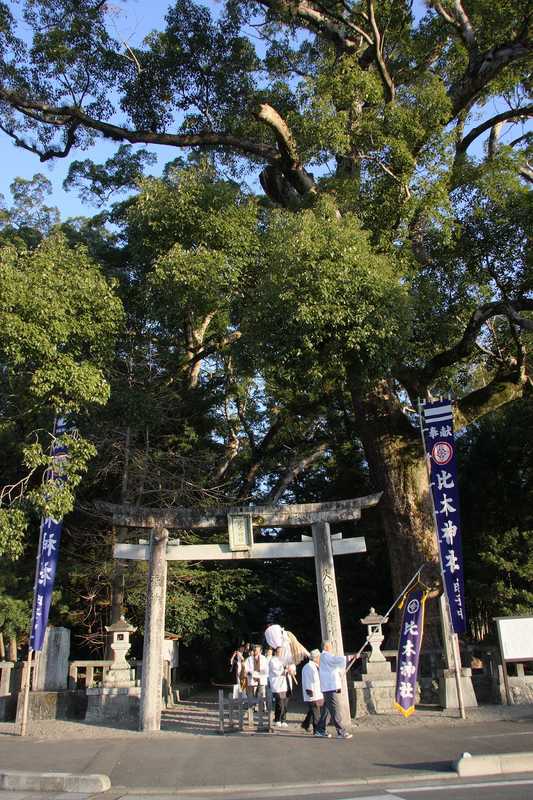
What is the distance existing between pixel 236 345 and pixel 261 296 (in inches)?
49.7

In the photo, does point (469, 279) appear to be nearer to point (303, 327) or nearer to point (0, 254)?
point (303, 327)

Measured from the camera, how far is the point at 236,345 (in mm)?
12055

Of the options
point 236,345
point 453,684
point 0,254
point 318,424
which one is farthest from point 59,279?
point 318,424

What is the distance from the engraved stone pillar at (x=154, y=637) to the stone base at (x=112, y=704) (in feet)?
4.18

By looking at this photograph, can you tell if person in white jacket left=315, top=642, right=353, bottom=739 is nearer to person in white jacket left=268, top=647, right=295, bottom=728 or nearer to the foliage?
person in white jacket left=268, top=647, right=295, bottom=728

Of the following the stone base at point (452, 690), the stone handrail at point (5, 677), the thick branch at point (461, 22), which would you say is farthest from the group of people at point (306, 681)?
the thick branch at point (461, 22)

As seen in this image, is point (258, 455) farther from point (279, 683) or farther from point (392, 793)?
point (392, 793)

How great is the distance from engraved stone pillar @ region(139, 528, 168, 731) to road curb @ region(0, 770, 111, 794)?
3.44m

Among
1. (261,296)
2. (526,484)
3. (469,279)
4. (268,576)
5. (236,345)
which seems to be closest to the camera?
(261,296)

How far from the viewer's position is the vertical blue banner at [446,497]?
1022 cm

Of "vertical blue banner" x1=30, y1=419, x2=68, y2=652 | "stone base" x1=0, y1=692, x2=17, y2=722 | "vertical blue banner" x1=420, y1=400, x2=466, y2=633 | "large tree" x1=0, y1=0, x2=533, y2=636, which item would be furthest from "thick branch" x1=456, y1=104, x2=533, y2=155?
"stone base" x1=0, y1=692, x2=17, y2=722

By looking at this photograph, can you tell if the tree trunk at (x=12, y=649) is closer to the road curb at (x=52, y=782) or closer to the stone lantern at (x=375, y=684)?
the stone lantern at (x=375, y=684)

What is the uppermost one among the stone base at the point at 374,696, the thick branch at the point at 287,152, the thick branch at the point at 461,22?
the thick branch at the point at 461,22

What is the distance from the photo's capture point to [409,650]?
9875mm
